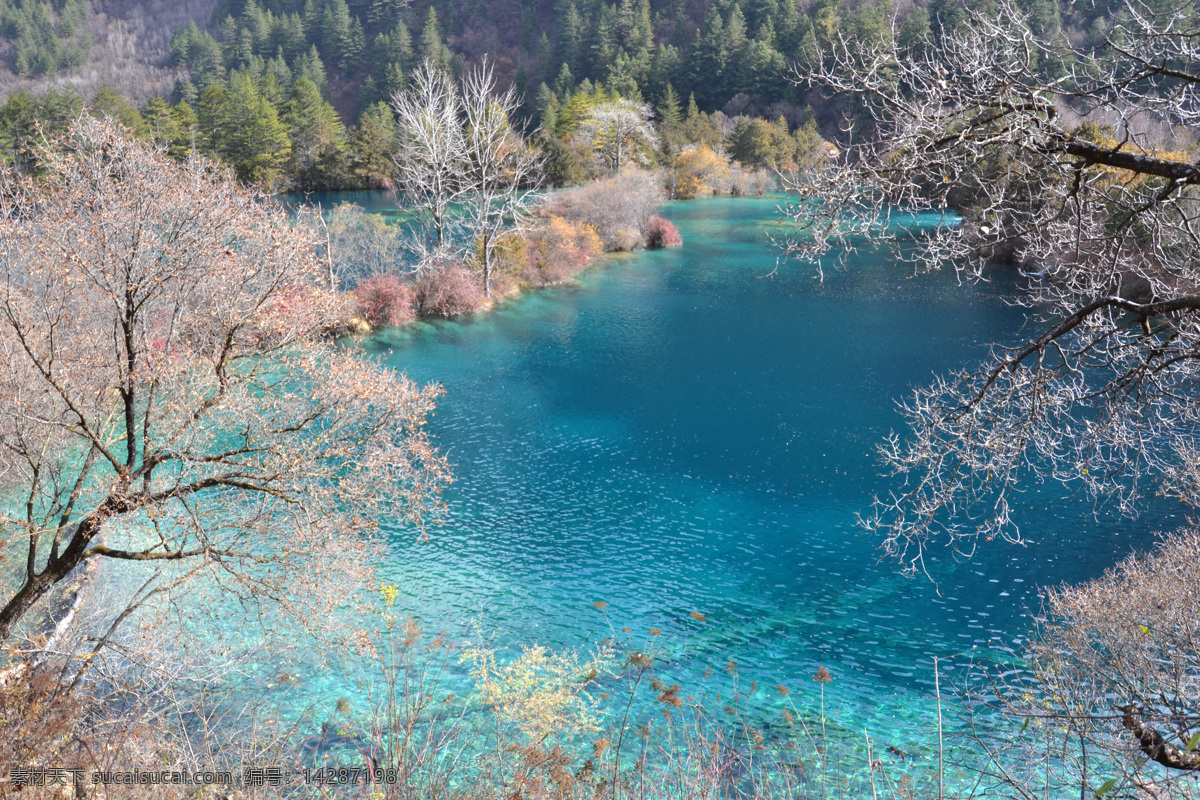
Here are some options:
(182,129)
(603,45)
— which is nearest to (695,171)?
(603,45)

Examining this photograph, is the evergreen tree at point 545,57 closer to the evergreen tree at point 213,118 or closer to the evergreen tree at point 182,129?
the evergreen tree at point 213,118

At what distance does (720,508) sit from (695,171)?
170ft

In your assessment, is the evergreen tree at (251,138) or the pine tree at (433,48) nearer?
the evergreen tree at (251,138)

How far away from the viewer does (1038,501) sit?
1612cm

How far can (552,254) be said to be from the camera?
3706 cm

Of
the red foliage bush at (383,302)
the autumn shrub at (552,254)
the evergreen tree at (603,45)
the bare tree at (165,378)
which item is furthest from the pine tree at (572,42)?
the bare tree at (165,378)

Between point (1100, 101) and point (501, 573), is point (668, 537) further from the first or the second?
point (1100, 101)

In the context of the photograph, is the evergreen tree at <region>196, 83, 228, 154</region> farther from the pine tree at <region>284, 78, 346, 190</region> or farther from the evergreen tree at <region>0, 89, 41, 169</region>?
the evergreen tree at <region>0, 89, 41, 169</region>

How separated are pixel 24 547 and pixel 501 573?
8445mm

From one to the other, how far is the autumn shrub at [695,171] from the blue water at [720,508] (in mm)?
35477

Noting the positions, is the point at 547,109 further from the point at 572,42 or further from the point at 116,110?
the point at 116,110

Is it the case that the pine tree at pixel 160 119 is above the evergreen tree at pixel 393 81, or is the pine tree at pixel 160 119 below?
below

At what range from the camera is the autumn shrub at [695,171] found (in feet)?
208

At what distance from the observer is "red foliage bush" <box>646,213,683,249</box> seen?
147ft
